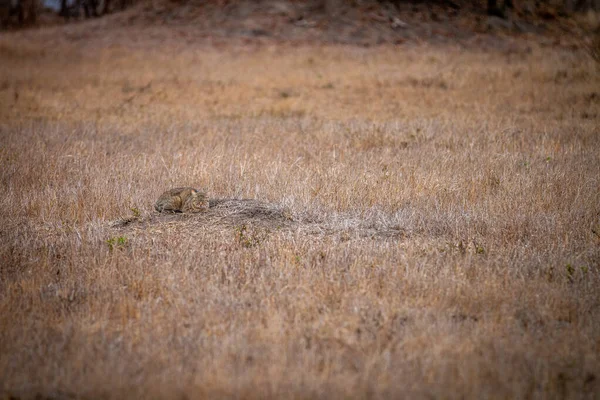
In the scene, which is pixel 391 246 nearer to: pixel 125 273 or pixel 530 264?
pixel 530 264

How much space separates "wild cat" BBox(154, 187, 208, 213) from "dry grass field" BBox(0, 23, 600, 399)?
138 mm

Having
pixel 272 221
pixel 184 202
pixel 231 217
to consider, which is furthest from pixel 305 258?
pixel 184 202

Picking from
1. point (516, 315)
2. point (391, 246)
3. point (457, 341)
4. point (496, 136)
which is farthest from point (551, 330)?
point (496, 136)

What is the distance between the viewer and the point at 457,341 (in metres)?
3.54

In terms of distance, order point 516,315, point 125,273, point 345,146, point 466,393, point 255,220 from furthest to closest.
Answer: point 345,146
point 255,220
point 125,273
point 516,315
point 466,393

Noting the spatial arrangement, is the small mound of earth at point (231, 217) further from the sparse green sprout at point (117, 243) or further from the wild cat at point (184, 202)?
the sparse green sprout at point (117, 243)

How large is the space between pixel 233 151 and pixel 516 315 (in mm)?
5792

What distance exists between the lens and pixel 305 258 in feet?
15.8

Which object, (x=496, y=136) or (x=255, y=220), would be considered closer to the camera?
(x=255, y=220)

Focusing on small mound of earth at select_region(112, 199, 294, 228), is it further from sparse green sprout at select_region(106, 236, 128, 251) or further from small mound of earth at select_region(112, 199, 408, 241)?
sparse green sprout at select_region(106, 236, 128, 251)

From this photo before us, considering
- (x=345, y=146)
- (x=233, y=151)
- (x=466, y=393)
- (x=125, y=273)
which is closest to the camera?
Answer: (x=466, y=393)

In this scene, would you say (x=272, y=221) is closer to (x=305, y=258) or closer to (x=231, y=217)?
(x=231, y=217)

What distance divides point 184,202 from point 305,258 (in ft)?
5.82

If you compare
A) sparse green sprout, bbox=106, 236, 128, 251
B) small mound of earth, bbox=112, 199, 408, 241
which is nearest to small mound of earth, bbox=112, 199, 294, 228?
small mound of earth, bbox=112, 199, 408, 241
